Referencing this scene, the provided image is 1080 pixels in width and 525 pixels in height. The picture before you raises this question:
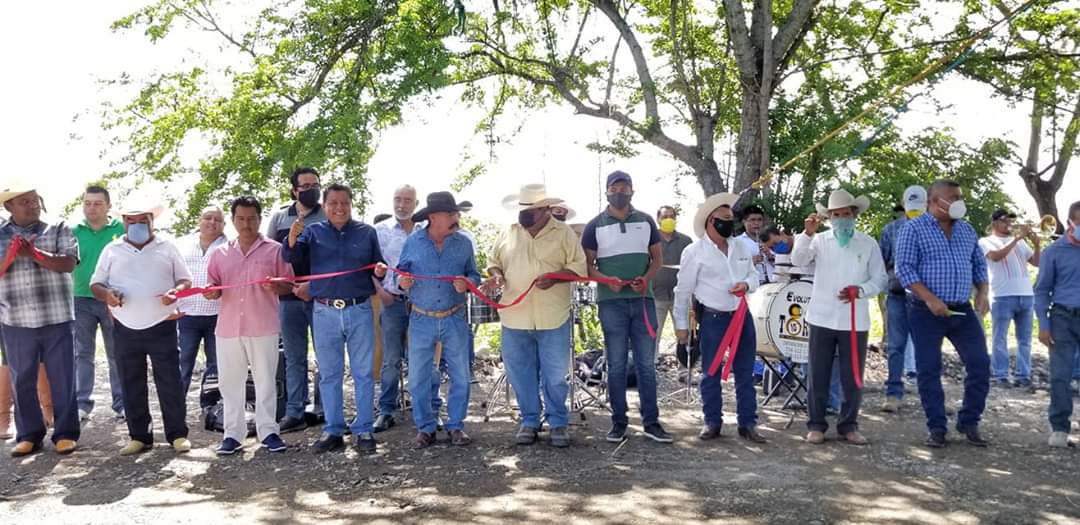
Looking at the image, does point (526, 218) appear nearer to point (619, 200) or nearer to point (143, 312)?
point (619, 200)

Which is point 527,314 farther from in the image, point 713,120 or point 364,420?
point 713,120

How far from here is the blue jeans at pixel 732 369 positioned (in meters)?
7.81

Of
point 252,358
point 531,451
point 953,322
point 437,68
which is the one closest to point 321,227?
point 252,358

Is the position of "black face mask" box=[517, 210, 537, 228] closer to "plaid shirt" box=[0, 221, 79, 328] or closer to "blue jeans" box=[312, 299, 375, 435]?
"blue jeans" box=[312, 299, 375, 435]

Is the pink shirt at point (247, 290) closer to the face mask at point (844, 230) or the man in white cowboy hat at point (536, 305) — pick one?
the man in white cowboy hat at point (536, 305)

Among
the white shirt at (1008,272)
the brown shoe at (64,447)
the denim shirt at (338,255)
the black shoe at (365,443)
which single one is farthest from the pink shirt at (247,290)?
the white shirt at (1008,272)

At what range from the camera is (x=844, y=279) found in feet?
25.2

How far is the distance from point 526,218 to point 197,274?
3.33 meters

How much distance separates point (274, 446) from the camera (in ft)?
25.0

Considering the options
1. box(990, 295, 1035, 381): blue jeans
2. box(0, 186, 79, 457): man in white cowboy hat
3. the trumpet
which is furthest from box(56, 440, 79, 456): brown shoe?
box(990, 295, 1035, 381): blue jeans

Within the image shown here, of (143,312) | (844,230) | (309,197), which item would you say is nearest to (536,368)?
(309,197)

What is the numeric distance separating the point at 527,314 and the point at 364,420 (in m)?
1.46

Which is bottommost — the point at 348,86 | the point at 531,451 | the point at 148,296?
the point at 531,451

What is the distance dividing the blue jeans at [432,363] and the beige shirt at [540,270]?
399 millimetres
